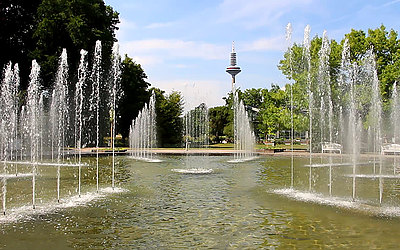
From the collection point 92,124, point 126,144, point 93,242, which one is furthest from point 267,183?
point 126,144

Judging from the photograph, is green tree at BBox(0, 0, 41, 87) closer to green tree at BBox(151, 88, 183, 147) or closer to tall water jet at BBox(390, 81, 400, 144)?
green tree at BBox(151, 88, 183, 147)

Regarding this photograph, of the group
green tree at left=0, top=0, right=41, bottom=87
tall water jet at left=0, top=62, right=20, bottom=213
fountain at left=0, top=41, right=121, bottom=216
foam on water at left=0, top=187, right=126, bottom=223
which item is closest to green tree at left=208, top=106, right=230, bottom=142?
fountain at left=0, top=41, right=121, bottom=216

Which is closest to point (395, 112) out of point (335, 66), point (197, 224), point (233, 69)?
point (335, 66)

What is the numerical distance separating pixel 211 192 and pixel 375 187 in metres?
5.67

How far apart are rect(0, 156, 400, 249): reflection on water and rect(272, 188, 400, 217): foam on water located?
0.39 meters

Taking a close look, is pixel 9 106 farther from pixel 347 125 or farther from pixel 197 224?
pixel 347 125

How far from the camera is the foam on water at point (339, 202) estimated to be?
8.98m

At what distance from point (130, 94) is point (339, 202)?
3598 centimetres

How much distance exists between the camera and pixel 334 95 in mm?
33188

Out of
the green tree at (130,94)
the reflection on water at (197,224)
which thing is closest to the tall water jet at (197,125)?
the green tree at (130,94)

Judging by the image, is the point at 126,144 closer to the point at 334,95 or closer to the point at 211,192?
the point at 334,95

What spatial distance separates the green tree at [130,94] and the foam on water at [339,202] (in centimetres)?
3082

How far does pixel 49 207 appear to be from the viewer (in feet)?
31.1

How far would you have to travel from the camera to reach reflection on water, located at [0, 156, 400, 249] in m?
6.70
